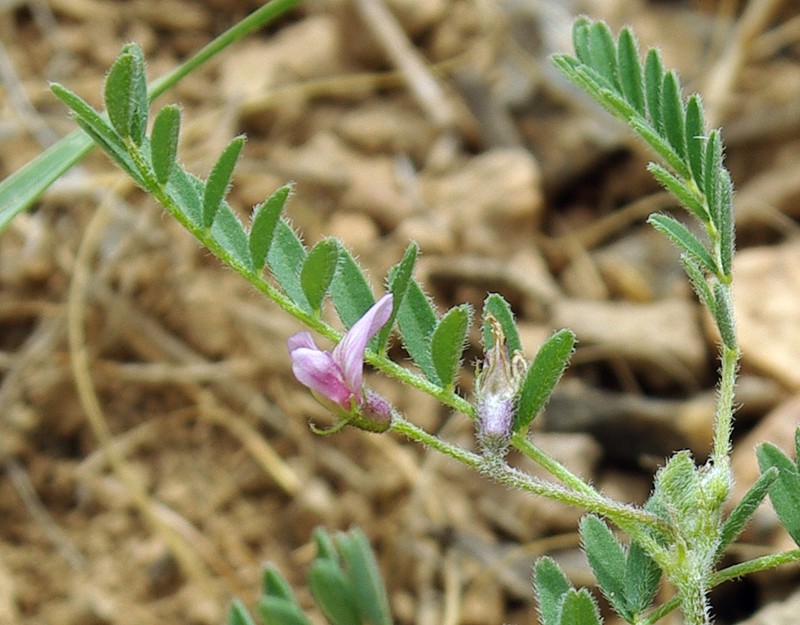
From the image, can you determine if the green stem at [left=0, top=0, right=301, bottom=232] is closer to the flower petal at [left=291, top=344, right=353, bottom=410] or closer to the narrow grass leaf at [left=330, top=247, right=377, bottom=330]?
the narrow grass leaf at [left=330, top=247, right=377, bottom=330]

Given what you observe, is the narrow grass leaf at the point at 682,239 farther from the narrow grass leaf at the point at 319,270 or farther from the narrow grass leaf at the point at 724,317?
the narrow grass leaf at the point at 319,270

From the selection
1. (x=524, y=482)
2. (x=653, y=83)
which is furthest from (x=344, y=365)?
(x=653, y=83)

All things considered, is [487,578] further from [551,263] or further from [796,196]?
[796,196]

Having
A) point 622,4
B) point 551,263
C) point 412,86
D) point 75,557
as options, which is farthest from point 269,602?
point 622,4

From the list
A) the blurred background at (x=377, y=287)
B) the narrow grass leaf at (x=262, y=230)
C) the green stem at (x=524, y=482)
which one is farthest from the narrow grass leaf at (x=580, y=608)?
the blurred background at (x=377, y=287)

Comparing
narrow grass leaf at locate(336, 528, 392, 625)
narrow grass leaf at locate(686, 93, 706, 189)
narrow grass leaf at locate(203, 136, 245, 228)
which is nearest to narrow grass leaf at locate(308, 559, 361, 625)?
narrow grass leaf at locate(336, 528, 392, 625)

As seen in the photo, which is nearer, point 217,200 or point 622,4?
point 217,200
